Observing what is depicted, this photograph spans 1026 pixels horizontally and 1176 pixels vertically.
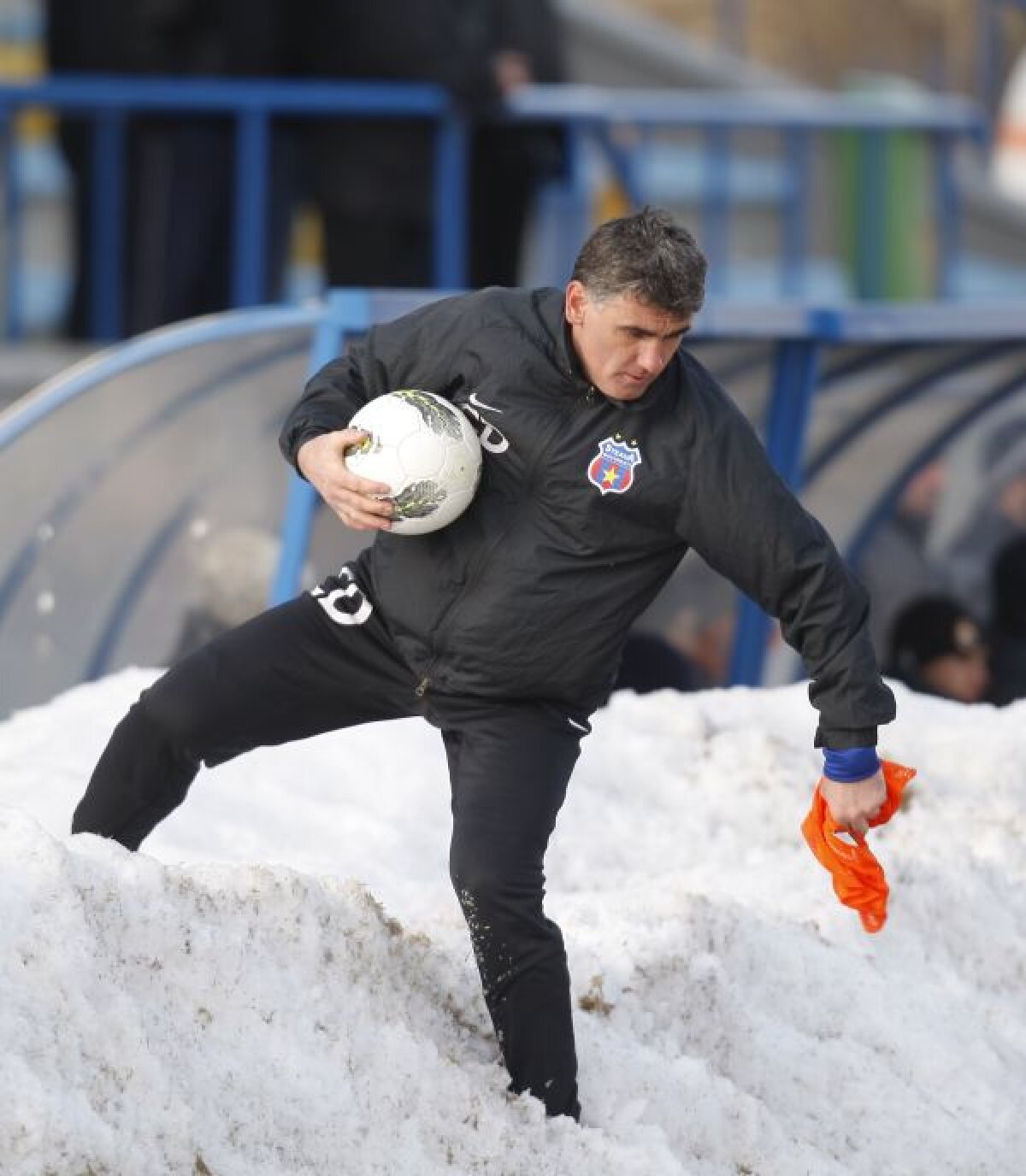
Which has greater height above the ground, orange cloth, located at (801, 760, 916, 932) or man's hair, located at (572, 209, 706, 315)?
man's hair, located at (572, 209, 706, 315)

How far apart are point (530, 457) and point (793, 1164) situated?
1454 millimetres

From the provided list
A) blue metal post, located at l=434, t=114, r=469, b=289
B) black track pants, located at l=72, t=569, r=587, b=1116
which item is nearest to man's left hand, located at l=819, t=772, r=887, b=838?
black track pants, located at l=72, t=569, r=587, b=1116

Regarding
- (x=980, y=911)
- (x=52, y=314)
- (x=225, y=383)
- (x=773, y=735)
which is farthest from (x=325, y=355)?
(x=52, y=314)

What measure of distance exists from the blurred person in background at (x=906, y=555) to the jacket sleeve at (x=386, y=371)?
5303 mm

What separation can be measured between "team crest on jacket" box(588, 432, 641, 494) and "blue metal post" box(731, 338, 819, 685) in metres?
3.57

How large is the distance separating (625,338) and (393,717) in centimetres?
93

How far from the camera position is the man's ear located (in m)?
4.29

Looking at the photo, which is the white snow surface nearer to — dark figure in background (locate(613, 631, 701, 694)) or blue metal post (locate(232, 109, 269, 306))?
dark figure in background (locate(613, 631, 701, 694))

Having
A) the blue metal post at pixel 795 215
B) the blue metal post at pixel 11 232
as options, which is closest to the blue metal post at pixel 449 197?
the blue metal post at pixel 11 232

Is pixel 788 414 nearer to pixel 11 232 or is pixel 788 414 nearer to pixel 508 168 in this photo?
pixel 508 168

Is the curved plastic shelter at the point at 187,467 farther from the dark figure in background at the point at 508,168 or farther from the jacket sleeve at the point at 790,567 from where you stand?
the jacket sleeve at the point at 790,567

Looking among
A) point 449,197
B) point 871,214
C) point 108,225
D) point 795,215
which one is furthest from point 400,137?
point 871,214

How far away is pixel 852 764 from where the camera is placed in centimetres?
435

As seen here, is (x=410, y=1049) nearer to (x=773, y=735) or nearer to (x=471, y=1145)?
(x=471, y=1145)
